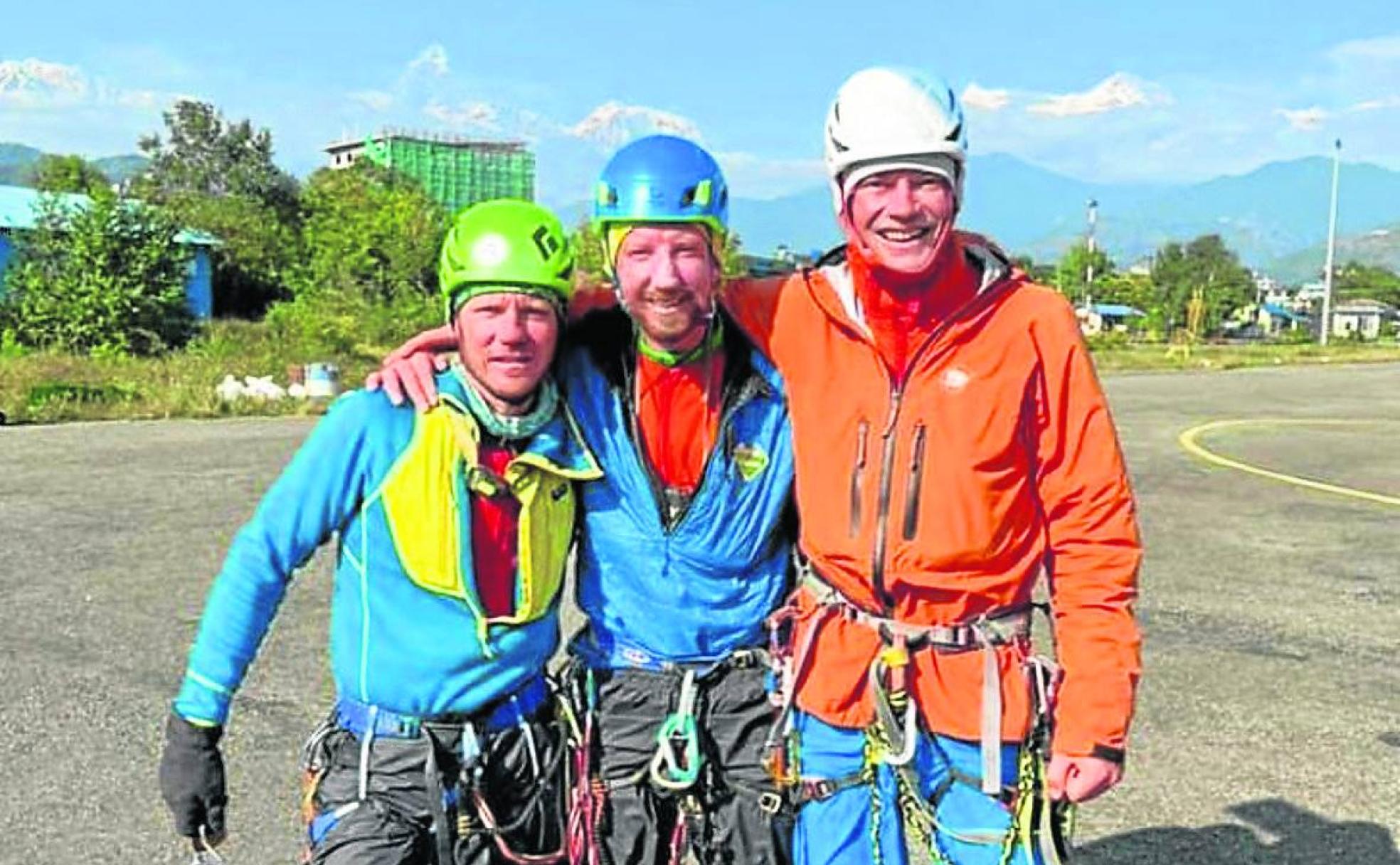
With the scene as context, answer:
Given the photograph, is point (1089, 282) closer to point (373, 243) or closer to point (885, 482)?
point (373, 243)

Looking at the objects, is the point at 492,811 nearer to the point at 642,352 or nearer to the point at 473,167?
the point at 642,352

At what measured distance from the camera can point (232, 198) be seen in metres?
64.8

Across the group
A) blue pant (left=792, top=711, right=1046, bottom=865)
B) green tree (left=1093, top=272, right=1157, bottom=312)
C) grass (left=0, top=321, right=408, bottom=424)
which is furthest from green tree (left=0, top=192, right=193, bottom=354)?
green tree (left=1093, top=272, right=1157, bottom=312)

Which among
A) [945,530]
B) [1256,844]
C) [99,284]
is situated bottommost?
[1256,844]

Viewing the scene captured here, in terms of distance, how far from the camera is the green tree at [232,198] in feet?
183

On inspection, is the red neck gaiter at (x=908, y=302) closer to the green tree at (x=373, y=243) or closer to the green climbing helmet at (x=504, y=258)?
the green climbing helmet at (x=504, y=258)

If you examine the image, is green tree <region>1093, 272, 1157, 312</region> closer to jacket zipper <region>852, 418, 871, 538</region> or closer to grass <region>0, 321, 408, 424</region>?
grass <region>0, 321, 408, 424</region>

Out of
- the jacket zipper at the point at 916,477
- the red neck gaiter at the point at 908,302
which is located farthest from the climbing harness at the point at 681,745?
the red neck gaiter at the point at 908,302

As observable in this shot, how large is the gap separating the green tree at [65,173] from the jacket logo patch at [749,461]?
2493 inches

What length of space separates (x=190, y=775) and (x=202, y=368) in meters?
27.9

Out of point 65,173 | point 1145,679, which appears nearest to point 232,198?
point 65,173

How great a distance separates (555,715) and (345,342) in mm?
35000

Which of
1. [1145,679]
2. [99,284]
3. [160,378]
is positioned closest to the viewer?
[1145,679]

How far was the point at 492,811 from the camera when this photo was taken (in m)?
3.13
